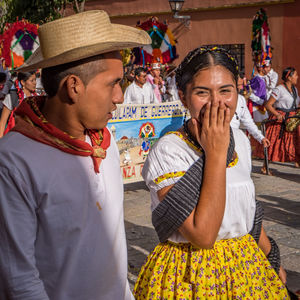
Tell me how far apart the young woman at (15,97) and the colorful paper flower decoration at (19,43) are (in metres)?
0.26

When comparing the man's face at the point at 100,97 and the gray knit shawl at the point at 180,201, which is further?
the gray knit shawl at the point at 180,201

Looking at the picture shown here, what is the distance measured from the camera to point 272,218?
6.67 meters

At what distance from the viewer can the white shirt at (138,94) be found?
1091cm

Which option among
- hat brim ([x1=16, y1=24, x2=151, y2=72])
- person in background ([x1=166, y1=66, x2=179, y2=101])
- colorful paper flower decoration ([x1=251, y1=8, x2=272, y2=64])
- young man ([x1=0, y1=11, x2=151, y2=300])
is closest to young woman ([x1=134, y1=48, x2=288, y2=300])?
young man ([x1=0, y1=11, x2=151, y2=300])

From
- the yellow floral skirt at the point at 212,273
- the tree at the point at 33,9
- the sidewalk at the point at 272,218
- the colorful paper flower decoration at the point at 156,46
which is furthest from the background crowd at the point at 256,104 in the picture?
the tree at the point at 33,9

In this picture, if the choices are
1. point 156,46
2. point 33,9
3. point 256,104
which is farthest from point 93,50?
point 33,9

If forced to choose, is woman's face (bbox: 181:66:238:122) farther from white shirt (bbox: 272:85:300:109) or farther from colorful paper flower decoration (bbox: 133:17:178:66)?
white shirt (bbox: 272:85:300:109)

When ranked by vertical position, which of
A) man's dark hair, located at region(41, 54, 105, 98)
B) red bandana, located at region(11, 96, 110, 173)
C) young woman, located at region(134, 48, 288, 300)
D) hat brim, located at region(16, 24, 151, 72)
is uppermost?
hat brim, located at region(16, 24, 151, 72)

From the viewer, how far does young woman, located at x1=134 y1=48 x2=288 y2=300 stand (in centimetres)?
209

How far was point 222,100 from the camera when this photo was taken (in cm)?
223

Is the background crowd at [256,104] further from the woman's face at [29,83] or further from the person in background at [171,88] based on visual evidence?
the person in background at [171,88]

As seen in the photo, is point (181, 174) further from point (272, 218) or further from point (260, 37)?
point (260, 37)

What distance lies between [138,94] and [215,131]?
902 cm

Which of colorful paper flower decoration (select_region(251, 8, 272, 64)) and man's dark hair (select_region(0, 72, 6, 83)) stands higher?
colorful paper flower decoration (select_region(251, 8, 272, 64))
